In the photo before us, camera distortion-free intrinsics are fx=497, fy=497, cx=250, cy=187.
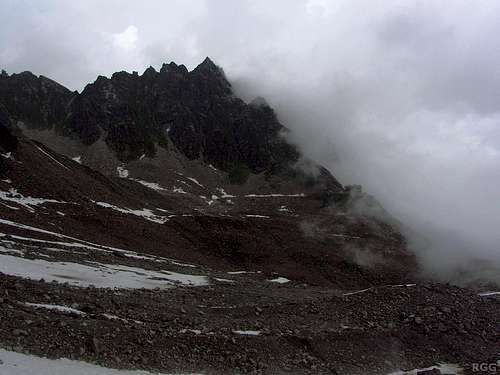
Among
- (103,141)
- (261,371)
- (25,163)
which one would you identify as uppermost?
(103,141)

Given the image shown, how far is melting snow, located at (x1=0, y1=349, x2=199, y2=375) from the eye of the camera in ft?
42.9

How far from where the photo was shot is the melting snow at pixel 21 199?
56875 mm

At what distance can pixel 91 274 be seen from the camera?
30641 millimetres

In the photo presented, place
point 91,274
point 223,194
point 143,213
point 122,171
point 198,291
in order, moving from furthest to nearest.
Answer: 1. point 122,171
2. point 223,194
3. point 143,213
4. point 198,291
5. point 91,274

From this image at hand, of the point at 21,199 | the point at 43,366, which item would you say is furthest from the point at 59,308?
the point at 21,199

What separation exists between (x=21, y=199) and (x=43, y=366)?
5245 centimetres

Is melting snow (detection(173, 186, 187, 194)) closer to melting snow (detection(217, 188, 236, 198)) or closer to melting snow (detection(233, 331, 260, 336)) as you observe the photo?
melting snow (detection(217, 188, 236, 198))

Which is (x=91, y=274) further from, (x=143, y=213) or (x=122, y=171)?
(x=122, y=171)

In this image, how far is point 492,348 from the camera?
2155 cm

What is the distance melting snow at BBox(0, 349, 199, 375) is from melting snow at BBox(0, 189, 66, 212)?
4487 cm

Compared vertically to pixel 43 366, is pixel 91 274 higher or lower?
higher

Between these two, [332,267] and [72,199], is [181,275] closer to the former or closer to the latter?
[72,199]

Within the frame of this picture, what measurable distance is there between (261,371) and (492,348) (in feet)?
36.5

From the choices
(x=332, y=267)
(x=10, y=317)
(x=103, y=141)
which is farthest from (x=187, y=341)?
(x=103, y=141)
